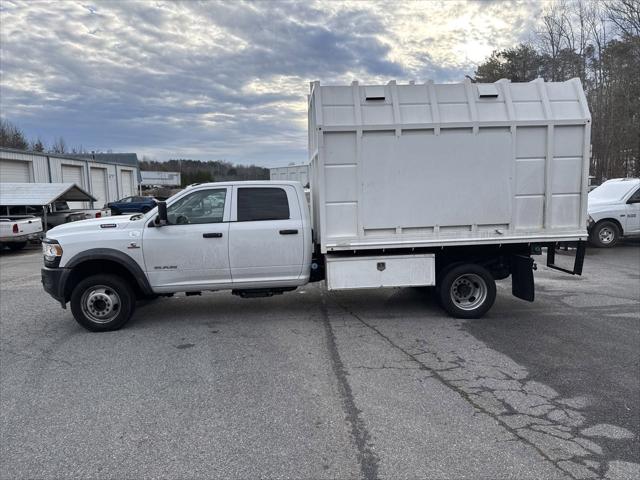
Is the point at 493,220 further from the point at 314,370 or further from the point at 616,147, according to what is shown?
the point at 616,147

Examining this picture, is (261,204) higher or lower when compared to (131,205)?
higher

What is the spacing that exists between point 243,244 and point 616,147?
99.2ft

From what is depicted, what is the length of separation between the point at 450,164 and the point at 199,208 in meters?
3.48

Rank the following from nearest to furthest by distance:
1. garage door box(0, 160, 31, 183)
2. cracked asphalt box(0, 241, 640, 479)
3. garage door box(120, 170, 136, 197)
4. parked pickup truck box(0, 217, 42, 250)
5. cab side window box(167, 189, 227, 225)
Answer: cracked asphalt box(0, 241, 640, 479), cab side window box(167, 189, 227, 225), parked pickup truck box(0, 217, 42, 250), garage door box(0, 160, 31, 183), garage door box(120, 170, 136, 197)

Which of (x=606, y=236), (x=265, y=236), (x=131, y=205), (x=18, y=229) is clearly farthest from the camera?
(x=131, y=205)

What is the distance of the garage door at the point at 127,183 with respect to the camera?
1807 inches

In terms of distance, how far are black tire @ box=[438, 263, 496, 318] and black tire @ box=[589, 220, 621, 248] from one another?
→ 887 centimetres

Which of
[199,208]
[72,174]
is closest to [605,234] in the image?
[199,208]

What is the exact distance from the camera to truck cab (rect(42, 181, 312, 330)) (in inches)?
246

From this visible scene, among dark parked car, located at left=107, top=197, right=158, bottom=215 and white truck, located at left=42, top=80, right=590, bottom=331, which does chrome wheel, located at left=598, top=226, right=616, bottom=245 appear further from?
dark parked car, located at left=107, top=197, right=158, bottom=215

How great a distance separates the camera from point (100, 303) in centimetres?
635

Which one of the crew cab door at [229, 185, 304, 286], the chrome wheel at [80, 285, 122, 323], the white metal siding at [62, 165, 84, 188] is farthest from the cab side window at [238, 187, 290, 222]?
the white metal siding at [62, 165, 84, 188]

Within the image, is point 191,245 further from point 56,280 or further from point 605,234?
point 605,234

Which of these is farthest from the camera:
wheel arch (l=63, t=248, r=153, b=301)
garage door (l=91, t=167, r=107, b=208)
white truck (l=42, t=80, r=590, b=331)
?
garage door (l=91, t=167, r=107, b=208)
